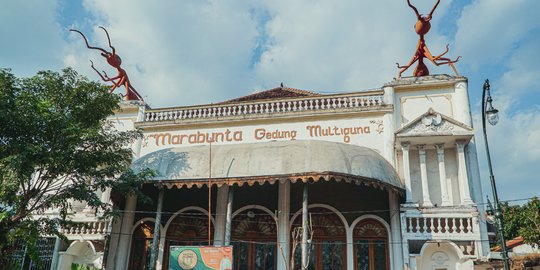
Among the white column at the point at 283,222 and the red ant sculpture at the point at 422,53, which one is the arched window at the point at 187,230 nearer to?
the white column at the point at 283,222

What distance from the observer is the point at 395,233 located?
12312mm

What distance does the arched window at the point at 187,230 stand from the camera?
14.0 m

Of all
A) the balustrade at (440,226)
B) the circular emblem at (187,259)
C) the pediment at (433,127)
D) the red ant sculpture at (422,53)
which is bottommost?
the circular emblem at (187,259)

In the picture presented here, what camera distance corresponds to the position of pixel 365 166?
11.6 meters

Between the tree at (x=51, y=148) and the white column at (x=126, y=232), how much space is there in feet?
6.88

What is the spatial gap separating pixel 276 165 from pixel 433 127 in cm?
478

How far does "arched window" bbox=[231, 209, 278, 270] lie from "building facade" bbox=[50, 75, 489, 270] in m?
0.03

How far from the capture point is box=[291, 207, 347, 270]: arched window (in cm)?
1281

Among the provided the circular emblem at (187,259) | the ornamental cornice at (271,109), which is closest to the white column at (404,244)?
the ornamental cornice at (271,109)

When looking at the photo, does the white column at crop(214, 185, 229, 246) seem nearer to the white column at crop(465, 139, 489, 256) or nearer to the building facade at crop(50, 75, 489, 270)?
the building facade at crop(50, 75, 489, 270)

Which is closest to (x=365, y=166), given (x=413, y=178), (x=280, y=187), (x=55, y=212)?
(x=413, y=178)

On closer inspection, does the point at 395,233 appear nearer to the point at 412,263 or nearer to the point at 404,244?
the point at 404,244

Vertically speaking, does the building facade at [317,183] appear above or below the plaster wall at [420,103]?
below

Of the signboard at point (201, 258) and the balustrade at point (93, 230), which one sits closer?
the signboard at point (201, 258)
